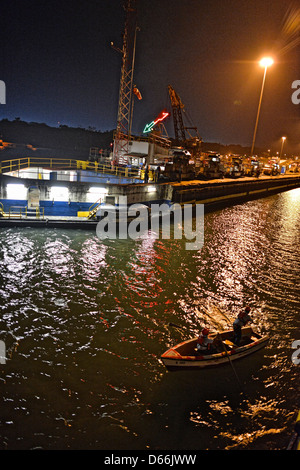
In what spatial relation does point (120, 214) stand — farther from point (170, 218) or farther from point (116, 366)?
point (116, 366)

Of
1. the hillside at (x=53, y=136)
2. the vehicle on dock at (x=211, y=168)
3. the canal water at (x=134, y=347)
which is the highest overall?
the hillside at (x=53, y=136)

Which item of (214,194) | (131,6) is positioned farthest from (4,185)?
(131,6)

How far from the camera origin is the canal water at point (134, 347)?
7223 millimetres

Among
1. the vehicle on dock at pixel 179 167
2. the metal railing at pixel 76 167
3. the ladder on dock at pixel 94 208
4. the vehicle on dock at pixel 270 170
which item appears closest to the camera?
the ladder on dock at pixel 94 208

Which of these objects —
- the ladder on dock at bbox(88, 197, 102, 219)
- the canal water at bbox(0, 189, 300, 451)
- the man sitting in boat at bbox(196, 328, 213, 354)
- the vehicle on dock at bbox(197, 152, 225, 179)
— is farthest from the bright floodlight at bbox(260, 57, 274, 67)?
the man sitting in boat at bbox(196, 328, 213, 354)

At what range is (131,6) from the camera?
3794cm

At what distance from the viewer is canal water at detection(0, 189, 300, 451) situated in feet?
23.7

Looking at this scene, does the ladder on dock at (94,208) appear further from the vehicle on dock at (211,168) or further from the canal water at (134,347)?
the vehicle on dock at (211,168)

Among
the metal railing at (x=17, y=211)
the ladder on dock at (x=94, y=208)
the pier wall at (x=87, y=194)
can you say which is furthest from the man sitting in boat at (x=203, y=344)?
the metal railing at (x=17, y=211)

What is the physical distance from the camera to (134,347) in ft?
33.8

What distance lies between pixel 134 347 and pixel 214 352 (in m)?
2.93

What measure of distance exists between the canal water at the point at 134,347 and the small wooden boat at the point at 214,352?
0.51 metres

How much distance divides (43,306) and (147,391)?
248 inches

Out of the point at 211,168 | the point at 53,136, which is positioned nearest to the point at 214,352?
the point at 211,168
